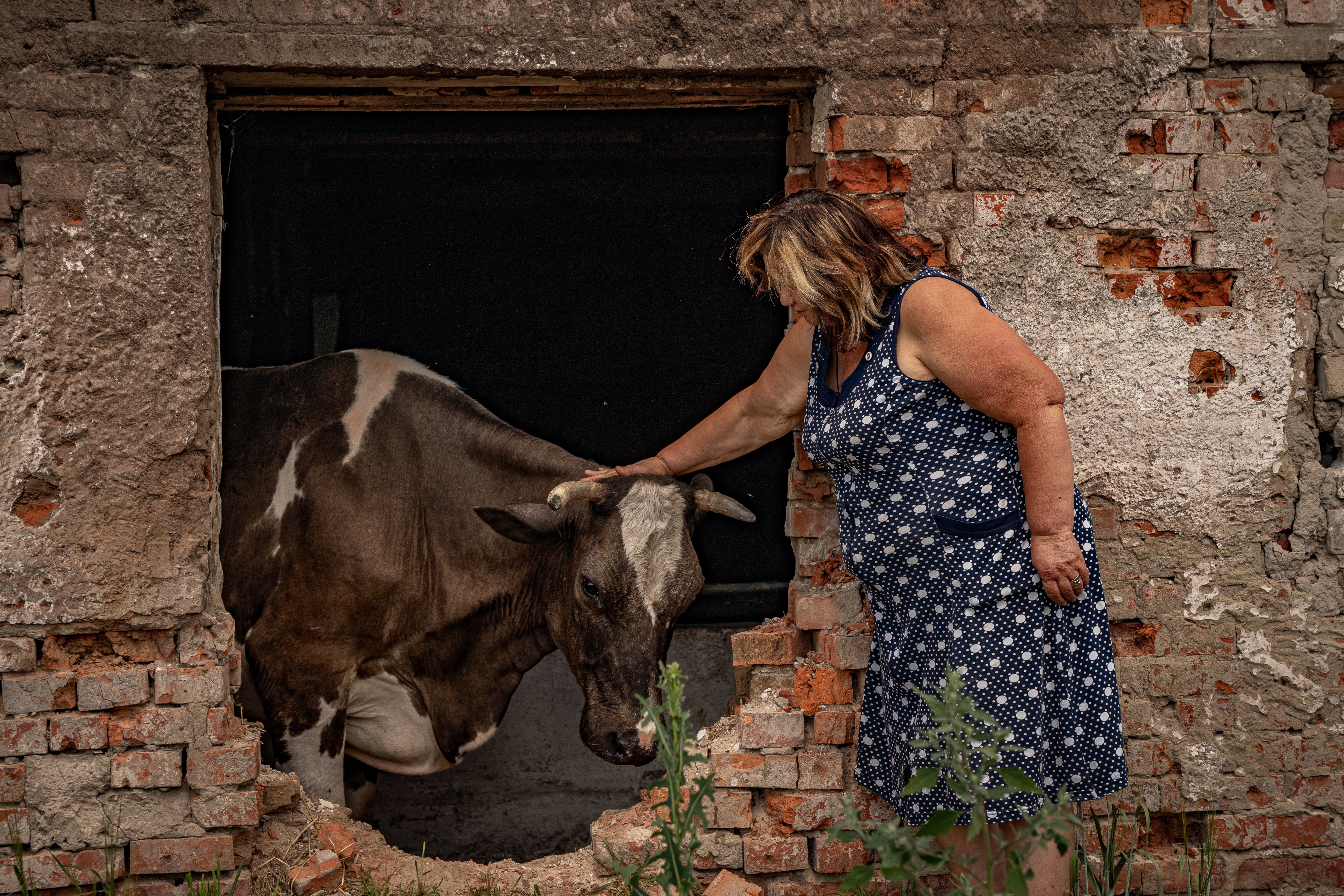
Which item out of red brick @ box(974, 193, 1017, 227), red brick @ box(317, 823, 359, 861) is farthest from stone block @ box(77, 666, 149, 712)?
red brick @ box(974, 193, 1017, 227)

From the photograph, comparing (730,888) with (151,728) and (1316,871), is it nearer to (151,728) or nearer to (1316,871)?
(151,728)

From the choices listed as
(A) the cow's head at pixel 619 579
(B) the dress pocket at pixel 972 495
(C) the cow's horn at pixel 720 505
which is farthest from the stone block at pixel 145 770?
(B) the dress pocket at pixel 972 495

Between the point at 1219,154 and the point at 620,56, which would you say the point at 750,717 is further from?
the point at 1219,154

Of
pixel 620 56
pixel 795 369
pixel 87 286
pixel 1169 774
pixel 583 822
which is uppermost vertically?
pixel 620 56

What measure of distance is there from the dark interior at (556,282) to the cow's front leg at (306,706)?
286cm

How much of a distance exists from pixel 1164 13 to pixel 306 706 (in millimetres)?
3545

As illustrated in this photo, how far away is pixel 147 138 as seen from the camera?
2604 millimetres

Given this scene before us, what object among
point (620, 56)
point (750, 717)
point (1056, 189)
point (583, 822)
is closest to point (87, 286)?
point (620, 56)

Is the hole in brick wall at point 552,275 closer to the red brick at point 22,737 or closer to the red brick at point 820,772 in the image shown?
the red brick at point 820,772

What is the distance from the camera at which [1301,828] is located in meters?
2.89

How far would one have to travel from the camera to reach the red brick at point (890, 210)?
2.82 meters

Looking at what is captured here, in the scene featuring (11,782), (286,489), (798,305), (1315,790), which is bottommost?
(1315,790)

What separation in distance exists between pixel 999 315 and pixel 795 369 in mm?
564

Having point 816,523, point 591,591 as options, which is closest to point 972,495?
point 816,523
